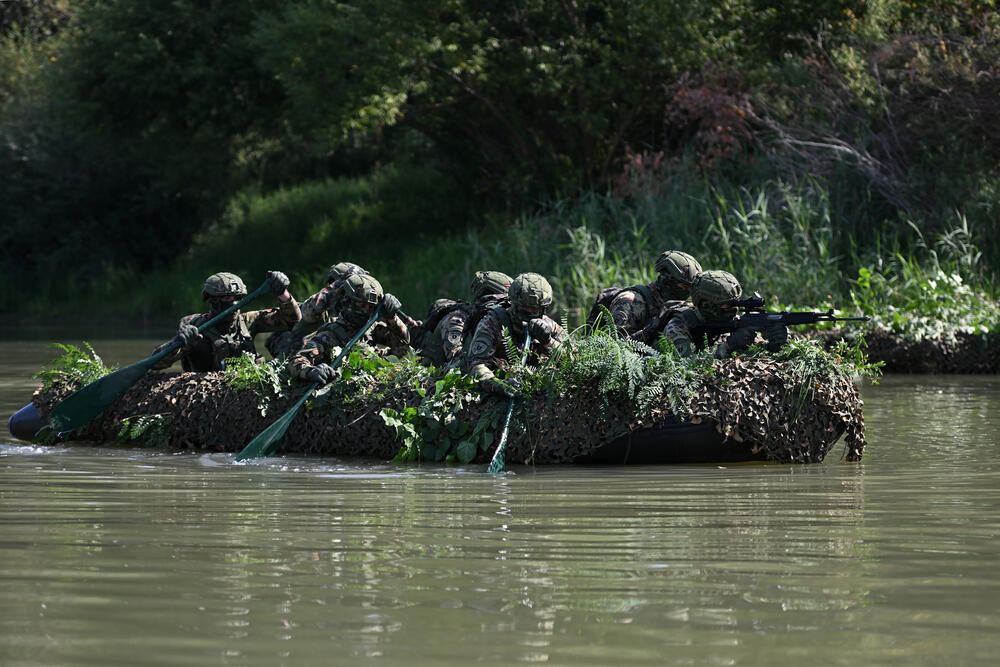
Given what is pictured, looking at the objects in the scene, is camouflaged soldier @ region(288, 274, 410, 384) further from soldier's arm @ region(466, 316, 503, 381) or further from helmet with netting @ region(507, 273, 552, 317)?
helmet with netting @ region(507, 273, 552, 317)

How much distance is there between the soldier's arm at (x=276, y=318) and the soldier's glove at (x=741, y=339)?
13.7 feet

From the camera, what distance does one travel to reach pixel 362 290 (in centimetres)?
1297

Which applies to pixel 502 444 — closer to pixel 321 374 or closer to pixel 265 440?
pixel 321 374

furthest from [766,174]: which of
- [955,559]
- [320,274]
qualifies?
[955,559]

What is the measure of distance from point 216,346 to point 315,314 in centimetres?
99

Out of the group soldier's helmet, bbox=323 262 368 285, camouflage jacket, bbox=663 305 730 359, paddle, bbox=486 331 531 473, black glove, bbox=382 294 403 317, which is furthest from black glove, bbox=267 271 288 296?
camouflage jacket, bbox=663 305 730 359

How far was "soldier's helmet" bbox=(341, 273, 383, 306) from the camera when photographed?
42.6 ft

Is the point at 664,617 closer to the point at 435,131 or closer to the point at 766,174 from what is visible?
the point at 766,174

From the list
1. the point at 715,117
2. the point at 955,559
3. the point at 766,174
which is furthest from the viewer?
the point at 715,117

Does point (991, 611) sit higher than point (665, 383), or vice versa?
point (665, 383)

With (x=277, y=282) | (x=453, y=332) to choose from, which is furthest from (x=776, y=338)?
(x=277, y=282)

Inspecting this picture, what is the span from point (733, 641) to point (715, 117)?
22815 mm

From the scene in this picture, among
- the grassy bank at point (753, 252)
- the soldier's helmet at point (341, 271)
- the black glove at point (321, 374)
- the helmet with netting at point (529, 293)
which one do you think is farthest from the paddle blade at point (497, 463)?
the grassy bank at point (753, 252)

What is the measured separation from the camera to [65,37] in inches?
1676
